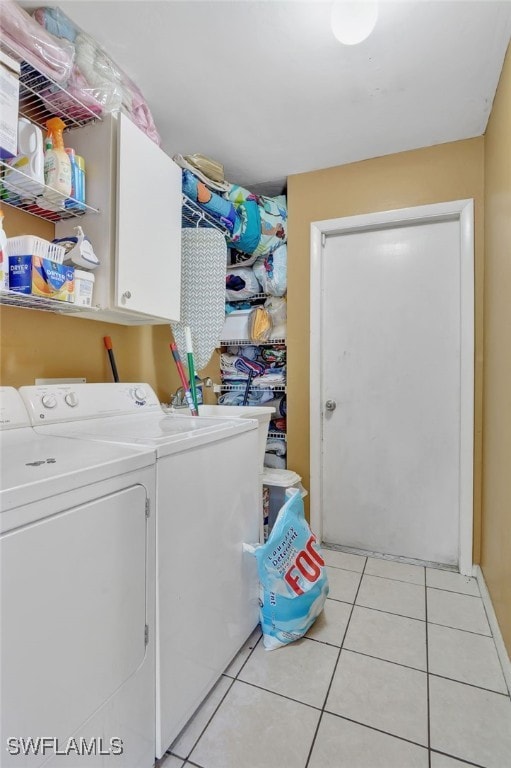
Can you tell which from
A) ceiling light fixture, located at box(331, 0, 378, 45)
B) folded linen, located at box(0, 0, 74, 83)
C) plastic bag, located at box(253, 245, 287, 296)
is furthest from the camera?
plastic bag, located at box(253, 245, 287, 296)

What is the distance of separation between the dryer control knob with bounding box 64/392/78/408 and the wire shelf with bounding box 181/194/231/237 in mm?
1196

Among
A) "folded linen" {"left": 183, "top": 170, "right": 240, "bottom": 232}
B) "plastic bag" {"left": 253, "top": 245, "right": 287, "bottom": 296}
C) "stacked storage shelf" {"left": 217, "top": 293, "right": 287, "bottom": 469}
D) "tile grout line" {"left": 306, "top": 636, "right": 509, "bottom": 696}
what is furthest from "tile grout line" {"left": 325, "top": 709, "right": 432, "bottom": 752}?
"folded linen" {"left": 183, "top": 170, "right": 240, "bottom": 232}

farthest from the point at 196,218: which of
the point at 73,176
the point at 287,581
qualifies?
the point at 287,581

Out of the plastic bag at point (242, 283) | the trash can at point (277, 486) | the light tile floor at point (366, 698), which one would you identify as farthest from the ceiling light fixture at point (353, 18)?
the light tile floor at point (366, 698)

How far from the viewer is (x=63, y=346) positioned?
156 centimetres

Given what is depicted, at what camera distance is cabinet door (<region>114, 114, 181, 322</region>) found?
1.44m

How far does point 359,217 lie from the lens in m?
2.30

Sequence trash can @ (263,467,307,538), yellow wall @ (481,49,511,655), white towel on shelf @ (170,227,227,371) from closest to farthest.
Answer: yellow wall @ (481,49,511,655), white towel on shelf @ (170,227,227,371), trash can @ (263,467,307,538)

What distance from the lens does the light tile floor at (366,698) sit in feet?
3.56

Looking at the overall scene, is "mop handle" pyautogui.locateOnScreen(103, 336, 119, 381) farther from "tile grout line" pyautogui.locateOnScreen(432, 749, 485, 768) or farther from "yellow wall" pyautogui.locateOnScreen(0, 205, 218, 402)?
"tile grout line" pyautogui.locateOnScreen(432, 749, 485, 768)

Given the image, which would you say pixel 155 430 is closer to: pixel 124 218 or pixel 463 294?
pixel 124 218

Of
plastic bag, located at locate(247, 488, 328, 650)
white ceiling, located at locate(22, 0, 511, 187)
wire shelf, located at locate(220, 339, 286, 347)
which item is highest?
white ceiling, located at locate(22, 0, 511, 187)

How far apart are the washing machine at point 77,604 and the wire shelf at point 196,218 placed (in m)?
1.48

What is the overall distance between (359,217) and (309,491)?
5.84 feet
